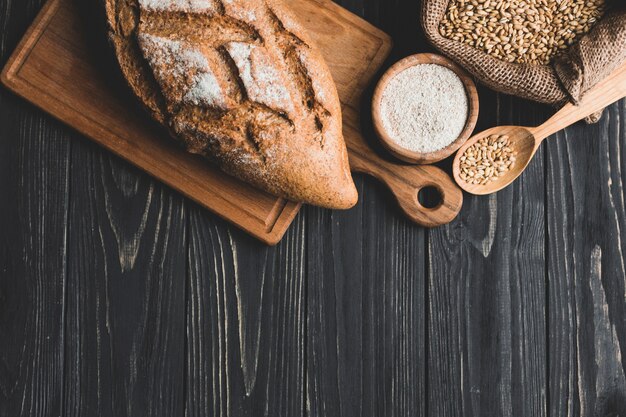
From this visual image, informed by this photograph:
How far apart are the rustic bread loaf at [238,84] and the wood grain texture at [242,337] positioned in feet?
0.64

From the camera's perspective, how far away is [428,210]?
118 centimetres

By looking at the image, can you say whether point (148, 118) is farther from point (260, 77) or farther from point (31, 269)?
point (31, 269)

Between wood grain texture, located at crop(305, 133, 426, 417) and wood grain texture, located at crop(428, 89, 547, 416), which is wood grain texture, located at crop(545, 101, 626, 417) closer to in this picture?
wood grain texture, located at crop(428, 89, 547, 416)

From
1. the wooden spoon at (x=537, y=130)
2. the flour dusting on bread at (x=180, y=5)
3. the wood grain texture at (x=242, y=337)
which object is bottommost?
the wood grain texture at (x=242, y=337)

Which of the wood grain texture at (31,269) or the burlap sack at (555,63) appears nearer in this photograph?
the burlap sack at (555,63)

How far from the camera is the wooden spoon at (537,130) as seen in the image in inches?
45.7

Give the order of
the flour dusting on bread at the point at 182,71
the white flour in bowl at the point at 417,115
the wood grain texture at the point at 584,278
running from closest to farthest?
the flour dusting on bread at the point at 182,71
the white flour in bowl at the point at 417,115
the wood grain texture at the point at 584,278

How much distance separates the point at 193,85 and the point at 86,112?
0.85 feet

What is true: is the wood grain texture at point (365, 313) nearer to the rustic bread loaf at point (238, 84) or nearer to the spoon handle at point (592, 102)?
the rustic bread loaf at point (238, 84)

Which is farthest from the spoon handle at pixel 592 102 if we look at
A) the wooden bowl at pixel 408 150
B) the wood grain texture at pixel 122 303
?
the wood grain texture at pixel 122 303

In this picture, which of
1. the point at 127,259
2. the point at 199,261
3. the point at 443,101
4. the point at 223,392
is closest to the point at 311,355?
the point at 223,392

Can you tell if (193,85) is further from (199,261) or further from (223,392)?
(223,392)

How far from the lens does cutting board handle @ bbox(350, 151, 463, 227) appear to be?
1.17 metres

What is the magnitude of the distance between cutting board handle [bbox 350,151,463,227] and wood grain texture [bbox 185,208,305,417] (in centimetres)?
17
